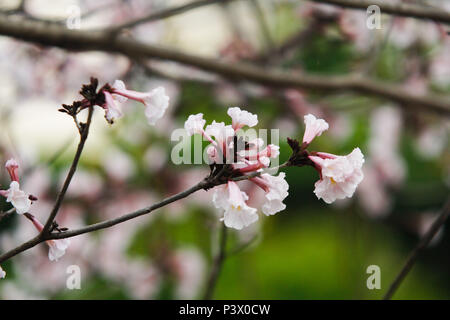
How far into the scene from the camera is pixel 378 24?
154cm

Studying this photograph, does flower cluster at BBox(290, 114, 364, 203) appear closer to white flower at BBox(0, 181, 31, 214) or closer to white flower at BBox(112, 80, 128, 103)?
white flower at BBox(112, 80, 128, 103)

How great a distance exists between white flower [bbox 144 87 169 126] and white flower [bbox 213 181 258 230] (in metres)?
0.17

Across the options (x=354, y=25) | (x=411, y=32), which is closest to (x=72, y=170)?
(x=354, y=25)

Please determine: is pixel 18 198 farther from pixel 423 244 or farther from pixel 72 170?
pixel 423 244

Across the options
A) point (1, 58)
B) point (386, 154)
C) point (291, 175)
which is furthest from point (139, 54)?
point (291, 175)

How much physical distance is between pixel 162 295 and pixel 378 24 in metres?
2.44

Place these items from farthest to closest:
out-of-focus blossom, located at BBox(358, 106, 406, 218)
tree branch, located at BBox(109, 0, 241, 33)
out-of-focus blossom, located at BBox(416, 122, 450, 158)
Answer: out-of-focus blossom, located at BBox(358, 106, 406, 218) → out-of-focus blossom, located at BBox(416, 122, 450, 158) → tree branch, located at BBox(109, 0, 241, 33)

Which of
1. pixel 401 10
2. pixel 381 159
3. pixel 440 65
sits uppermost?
pixel 440 65

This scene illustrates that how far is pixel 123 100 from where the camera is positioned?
0.79 m

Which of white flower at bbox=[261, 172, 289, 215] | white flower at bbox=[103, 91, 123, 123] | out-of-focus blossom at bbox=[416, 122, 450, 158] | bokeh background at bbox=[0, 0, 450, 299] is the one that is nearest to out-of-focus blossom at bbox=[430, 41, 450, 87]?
bokeh background at bbox=[0, 0, 450, 299]

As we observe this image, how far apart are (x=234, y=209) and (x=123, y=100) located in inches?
9.5

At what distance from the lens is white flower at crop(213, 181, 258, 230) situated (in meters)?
0.73

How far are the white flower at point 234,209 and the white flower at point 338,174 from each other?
11 centimetres

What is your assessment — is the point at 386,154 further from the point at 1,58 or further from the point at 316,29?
the point at 1,58
